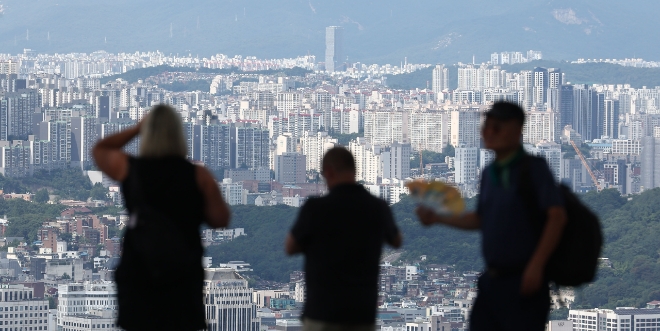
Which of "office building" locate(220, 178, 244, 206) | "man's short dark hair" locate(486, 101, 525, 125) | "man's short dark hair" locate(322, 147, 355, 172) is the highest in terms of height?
"man's short dark hair" locate(486, 101, 525, 125)

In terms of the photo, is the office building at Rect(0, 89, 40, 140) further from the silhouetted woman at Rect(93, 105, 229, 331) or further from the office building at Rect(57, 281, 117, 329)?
the silhouetted woman at Rect(93, 105, 229, 331)

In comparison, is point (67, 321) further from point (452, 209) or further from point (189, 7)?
point (189, 7)

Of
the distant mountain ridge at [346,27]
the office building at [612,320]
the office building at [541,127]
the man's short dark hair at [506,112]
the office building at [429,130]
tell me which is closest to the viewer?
the man's short dark hair at [506,112]

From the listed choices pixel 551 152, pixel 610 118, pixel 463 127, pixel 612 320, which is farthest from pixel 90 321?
pixel 610 118

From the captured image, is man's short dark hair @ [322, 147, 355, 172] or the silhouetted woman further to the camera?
man's short dark hair @ [322, 147, 355, 172]

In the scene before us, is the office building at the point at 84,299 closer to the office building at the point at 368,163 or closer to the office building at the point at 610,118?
the office building at the point at 368,163

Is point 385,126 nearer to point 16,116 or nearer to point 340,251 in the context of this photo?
point 16,116

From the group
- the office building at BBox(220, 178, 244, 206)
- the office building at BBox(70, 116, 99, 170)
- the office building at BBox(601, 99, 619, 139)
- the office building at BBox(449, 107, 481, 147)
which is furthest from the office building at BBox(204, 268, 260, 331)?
the office building at BBox(601, 99, 619, 139)

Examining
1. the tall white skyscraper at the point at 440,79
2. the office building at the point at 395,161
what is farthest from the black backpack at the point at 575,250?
the tall white skyscraper at the point at 440,79
